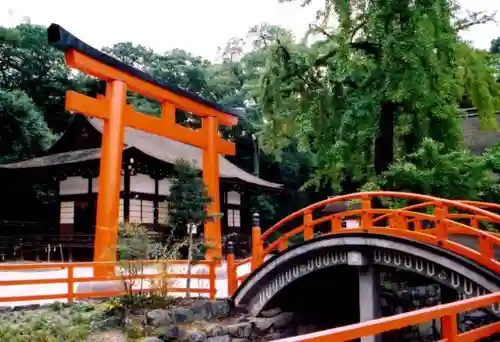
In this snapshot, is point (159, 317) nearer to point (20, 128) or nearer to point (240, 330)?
point (240, 330)

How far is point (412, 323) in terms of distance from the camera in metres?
3.46

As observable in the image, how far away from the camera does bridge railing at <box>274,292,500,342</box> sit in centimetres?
267

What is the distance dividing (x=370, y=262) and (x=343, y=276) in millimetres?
2817

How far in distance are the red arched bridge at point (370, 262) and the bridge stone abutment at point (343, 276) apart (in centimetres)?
1

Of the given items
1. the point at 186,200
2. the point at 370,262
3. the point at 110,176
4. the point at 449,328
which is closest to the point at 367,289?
the point at 370,262

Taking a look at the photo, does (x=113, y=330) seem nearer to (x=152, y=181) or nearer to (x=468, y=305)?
(x=468, y=305)

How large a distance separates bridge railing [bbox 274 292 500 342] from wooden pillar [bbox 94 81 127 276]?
291 inches

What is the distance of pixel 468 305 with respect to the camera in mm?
4211

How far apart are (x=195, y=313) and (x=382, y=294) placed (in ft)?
15.2

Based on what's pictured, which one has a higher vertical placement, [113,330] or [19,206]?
[19,206]

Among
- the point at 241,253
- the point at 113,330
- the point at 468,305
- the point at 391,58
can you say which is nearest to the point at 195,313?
the point at 113,330

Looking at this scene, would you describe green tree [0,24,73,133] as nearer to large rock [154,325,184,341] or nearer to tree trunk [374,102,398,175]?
tree trunk [374,102,398,175]

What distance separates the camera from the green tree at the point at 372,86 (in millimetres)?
11062

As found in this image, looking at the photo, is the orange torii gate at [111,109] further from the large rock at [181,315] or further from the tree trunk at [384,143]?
the tree trunk at [384,143]
